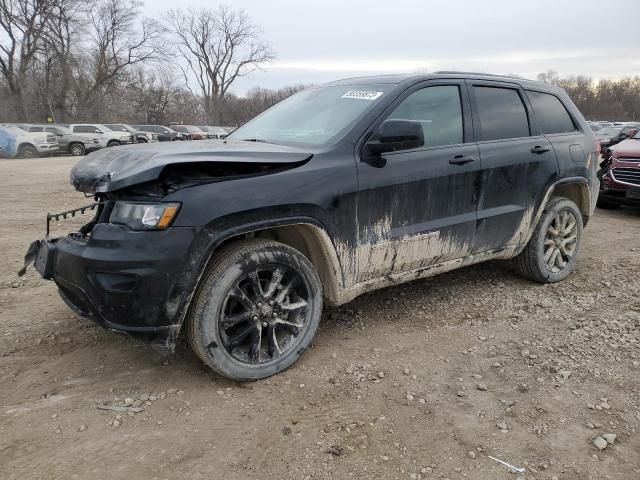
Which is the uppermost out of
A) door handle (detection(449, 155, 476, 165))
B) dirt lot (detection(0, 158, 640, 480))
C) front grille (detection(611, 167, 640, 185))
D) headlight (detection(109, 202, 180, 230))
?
door handle (detection(449, 155, 476, 165))

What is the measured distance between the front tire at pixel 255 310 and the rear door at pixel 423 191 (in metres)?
0.47

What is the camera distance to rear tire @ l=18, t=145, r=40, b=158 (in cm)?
2297

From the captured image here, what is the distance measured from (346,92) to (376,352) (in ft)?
6.14

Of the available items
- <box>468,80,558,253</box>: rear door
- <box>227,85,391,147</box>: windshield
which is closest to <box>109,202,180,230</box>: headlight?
<box>227,85,391,147</box>: windshield

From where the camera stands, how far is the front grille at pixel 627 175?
8.05 m

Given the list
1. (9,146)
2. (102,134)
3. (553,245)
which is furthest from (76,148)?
(553,245)

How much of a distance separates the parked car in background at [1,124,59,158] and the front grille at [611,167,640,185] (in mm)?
23734

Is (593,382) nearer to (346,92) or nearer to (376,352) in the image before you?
(376,352)

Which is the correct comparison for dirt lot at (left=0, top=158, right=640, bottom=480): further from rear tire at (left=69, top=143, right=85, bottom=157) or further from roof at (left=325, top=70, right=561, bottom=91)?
rear tire at (left=69, top=143, right=85, bottom=157)

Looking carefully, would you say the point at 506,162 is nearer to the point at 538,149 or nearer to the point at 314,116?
the point at 538,149

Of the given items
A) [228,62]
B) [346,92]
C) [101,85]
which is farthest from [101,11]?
[346,92]

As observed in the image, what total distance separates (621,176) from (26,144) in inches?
945

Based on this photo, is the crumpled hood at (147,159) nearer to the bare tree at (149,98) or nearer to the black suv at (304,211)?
the black suv at (304,211)

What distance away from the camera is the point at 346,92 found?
364 cm
